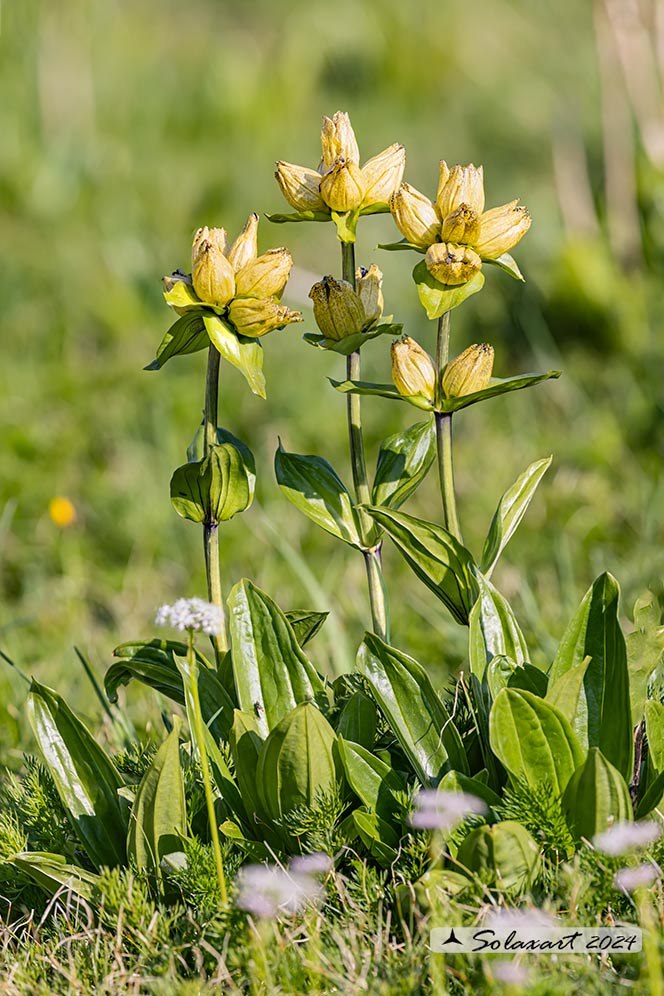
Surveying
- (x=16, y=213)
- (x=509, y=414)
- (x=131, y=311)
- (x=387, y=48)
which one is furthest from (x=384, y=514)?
(x=387, y=48)

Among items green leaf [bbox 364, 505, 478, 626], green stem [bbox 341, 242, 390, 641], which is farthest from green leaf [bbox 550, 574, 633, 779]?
green stem [bbox 341, 242, 390, 641]

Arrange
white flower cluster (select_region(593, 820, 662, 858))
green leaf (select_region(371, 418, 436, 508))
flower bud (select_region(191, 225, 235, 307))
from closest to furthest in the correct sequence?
1. white flower cluster (select_region(593, 820, 662, 858))
2. flower bud (select_region(191, 225, 235, 307))
3. green leaf (select_region(371, 418, 436, 508))

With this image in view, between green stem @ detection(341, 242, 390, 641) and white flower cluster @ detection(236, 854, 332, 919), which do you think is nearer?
white flower cluster @ detection(236, 854, 332, 919)

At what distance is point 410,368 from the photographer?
4.40ft

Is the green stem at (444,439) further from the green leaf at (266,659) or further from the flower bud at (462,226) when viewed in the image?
the green leaf at (266,659)

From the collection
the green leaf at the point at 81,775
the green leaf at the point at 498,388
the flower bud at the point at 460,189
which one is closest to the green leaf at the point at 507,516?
the green leaf at the point at 498,388

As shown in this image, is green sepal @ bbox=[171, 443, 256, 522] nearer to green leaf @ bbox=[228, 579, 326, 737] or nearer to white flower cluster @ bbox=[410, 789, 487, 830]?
green leaf @ bbox=[228, 579, 326, 737]

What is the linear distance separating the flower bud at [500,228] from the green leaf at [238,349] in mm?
305

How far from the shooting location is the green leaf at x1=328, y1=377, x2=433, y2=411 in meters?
1.31

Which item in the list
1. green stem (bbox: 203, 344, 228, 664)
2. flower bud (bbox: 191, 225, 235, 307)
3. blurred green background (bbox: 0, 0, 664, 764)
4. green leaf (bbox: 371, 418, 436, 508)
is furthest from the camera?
blurred green background (bbox: 0, 0, 664, 764)

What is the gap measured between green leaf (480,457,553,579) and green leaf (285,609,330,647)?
24 cm

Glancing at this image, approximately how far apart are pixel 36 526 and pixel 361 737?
64.5 inches

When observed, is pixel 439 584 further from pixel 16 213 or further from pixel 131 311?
pixel 16 213

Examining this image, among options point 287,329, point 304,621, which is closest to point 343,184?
point 304,621
